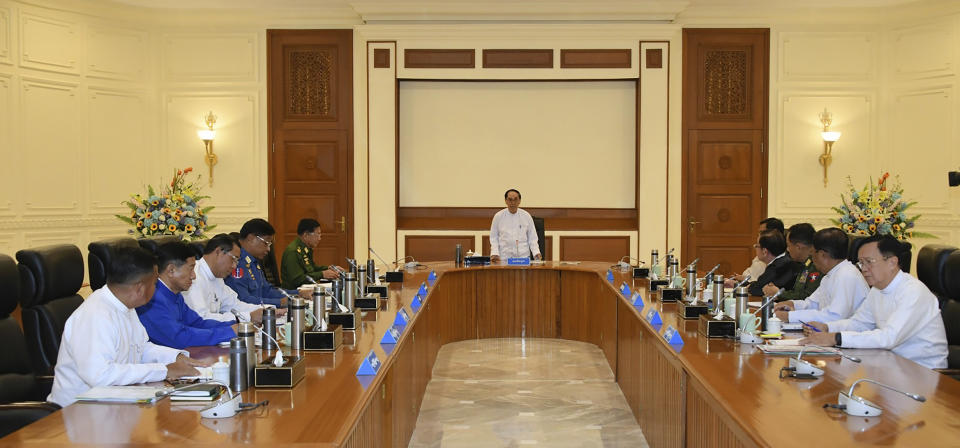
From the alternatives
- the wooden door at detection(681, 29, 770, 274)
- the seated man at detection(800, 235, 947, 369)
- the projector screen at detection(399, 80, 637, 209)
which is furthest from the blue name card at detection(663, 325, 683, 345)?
the projector screen at detection(399, 80, 637, 209)

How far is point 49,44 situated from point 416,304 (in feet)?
17.9

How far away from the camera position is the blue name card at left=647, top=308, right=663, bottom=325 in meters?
3.76

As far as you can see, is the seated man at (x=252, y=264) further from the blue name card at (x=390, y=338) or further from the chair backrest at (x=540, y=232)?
the chair backrest at (x=540, y=232)

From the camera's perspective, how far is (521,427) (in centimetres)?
416

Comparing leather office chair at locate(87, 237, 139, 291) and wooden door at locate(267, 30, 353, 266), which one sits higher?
wooden door at locate(267, 30, 353, 266)

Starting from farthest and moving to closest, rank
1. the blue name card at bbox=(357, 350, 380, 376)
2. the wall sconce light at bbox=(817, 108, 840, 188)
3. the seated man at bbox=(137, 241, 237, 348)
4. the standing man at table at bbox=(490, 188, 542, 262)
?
the wall sconce light at bbox=(817, 108, 840, 188)
the standing man at table at bbox=(490, 188, 542, 262)
the seated man at bbox=(137, 241, 237, 348)
the blue name card at bbox=(357, 350, 380, 376)

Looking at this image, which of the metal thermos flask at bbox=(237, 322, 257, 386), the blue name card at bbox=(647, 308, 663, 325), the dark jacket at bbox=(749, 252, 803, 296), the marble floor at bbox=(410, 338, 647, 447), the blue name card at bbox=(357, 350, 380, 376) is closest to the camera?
the metal thermos flask at bbox=(237, 322, 257, 386)

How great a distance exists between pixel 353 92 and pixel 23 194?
11.0 feet

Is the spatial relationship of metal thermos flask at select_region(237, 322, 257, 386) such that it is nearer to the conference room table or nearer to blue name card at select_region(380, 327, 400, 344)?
the conference room table

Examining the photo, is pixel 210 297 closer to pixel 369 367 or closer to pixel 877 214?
pixel 369 367

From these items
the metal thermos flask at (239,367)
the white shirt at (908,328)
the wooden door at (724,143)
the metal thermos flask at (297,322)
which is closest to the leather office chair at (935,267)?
the white shirt at (908,328)

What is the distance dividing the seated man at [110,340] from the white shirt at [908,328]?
2.54 m

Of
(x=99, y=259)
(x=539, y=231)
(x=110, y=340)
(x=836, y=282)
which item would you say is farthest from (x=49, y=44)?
(x=836, y=282)

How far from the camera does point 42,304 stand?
10.3ft
